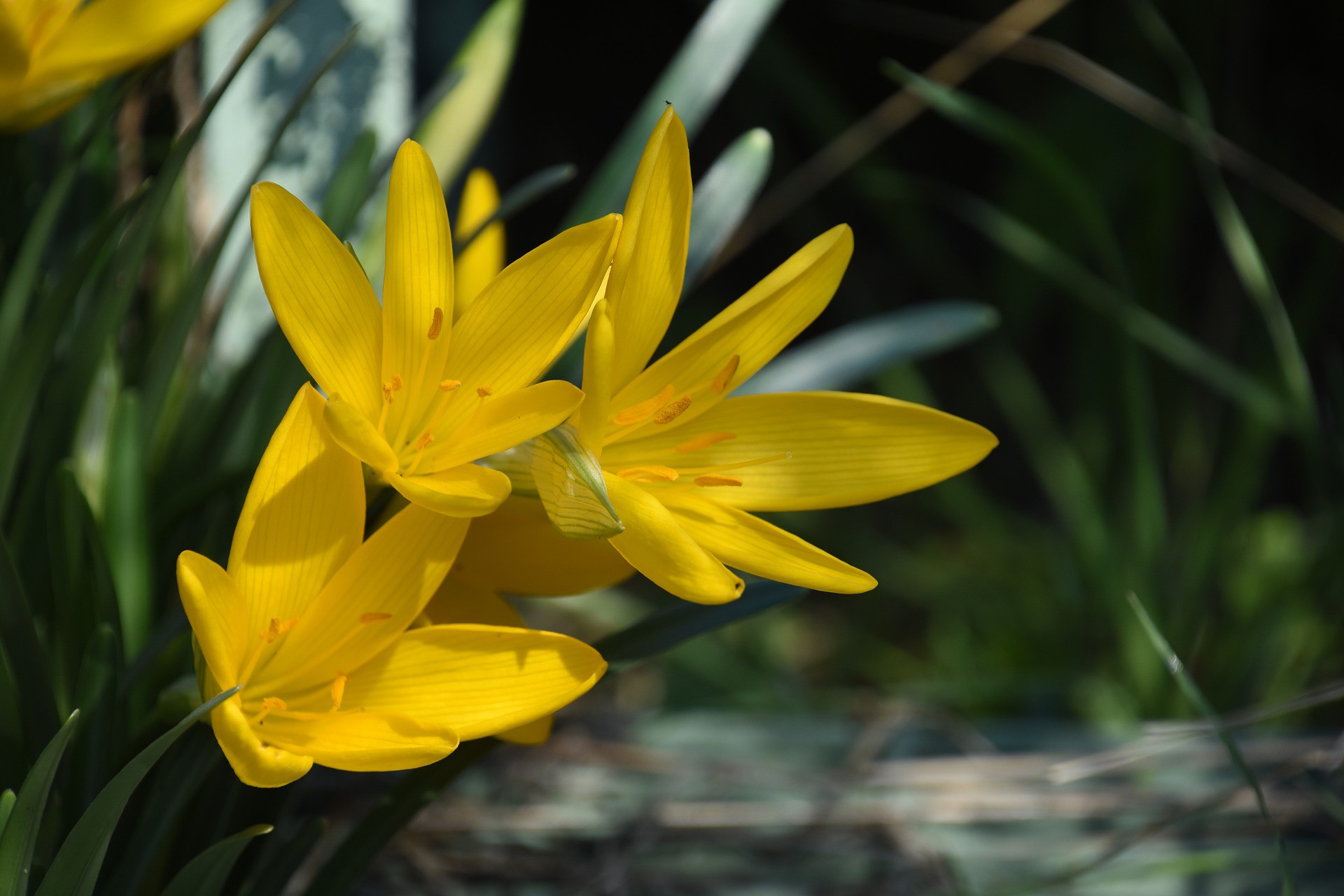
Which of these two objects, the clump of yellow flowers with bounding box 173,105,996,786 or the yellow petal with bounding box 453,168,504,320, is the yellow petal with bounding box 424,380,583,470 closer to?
the clump of yellow flowers with bounding box 173,105,996,786

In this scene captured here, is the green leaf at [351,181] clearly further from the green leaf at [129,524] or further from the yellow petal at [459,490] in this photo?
the yellow petal at [459,490]

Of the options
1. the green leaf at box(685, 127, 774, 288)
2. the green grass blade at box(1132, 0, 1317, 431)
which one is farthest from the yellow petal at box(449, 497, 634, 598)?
the green grass blade at box(1132, 0, 1317, 431)

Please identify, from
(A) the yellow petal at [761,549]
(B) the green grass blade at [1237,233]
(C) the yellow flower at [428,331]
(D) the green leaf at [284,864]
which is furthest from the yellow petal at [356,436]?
(B) the green grass blade at [1237,233]

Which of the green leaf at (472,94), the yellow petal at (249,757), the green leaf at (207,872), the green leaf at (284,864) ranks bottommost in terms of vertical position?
the green leaf at (284,864)

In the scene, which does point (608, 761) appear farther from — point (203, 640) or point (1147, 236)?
point (1147, 236)

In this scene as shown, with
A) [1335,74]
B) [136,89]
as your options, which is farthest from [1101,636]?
[136,89]

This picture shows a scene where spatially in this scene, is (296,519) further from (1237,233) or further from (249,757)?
(1237,233)
